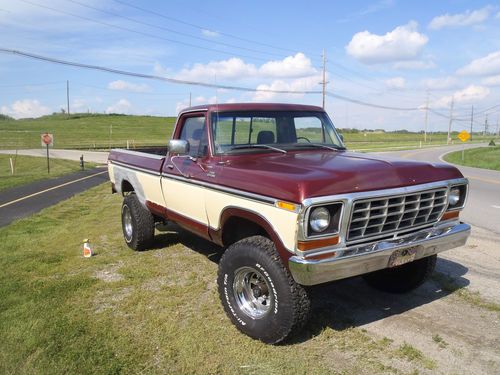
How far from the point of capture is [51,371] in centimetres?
335

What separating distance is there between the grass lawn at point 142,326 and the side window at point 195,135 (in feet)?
5.13

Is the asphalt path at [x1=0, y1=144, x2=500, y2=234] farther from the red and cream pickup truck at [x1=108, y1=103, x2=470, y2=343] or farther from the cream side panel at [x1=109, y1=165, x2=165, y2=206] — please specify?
the red and cream pickup truck at [x1=108, y1=103, x2=470, y2=343]

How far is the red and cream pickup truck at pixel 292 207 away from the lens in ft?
11.1

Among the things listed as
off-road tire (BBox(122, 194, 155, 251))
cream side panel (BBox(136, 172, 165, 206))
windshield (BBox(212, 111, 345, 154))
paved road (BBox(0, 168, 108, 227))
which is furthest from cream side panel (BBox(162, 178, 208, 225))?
paved road (BBox(0, 168, 108, 227))

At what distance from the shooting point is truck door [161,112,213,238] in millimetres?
4719

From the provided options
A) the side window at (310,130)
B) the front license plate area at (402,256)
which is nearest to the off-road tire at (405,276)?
the front license plate area at (402,256)

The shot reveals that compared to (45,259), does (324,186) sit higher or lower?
higher

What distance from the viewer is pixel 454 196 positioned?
4.34 metres

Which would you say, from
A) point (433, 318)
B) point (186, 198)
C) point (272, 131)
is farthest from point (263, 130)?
point (433, 318)

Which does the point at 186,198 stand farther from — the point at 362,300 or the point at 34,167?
the point at 34,167

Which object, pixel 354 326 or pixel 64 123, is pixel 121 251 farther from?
pixel 64 123

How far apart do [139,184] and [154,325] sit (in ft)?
9.01

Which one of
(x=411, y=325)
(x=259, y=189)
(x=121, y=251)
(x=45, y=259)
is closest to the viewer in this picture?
(x=259, y=189)

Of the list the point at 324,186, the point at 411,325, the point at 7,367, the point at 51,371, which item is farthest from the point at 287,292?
the point at 7,367
